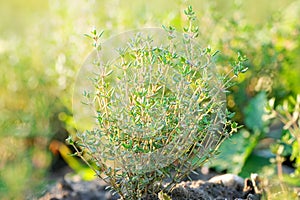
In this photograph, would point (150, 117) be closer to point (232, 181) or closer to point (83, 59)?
point (232, 181)

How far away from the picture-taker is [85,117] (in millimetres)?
3678

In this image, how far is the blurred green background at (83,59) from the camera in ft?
12.9

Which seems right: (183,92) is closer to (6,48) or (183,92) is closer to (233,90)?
(233,90)

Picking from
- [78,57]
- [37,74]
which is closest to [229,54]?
[78,57]

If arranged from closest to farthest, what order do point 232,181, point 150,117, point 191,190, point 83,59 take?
point 150,117, point 191,190, point 232,181, point 83,59

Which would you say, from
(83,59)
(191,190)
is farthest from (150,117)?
(83,59)

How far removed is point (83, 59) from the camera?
4207 millimetres

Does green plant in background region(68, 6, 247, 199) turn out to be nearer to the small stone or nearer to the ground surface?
the ground surface

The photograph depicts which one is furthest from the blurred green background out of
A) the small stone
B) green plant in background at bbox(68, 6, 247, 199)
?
green plant in background at bbox(68, 6, 247, 199)

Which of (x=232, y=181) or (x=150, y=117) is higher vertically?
(x=150, y=117)

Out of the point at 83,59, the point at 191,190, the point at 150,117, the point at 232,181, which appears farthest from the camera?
the point at 83,59

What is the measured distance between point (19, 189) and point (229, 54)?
227 centimetres

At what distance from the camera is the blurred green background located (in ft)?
12.9

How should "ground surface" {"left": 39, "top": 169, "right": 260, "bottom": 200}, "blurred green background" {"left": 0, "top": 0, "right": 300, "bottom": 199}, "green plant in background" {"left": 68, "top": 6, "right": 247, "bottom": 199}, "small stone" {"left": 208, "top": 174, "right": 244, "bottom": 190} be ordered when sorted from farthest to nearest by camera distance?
"blurred green background" {"left": 0, "top": 0, "right": 300, "bottom": 199}
"small stone" {"left": 208, "top": 174, "right": 244, "bottom": 190}
"ground surface" {"left": 39, "top": 169, "right": 260, "bottom": 200}
"green plant in background" {"left": 68, "top": 6, "right": 247, "bottom": 199}
